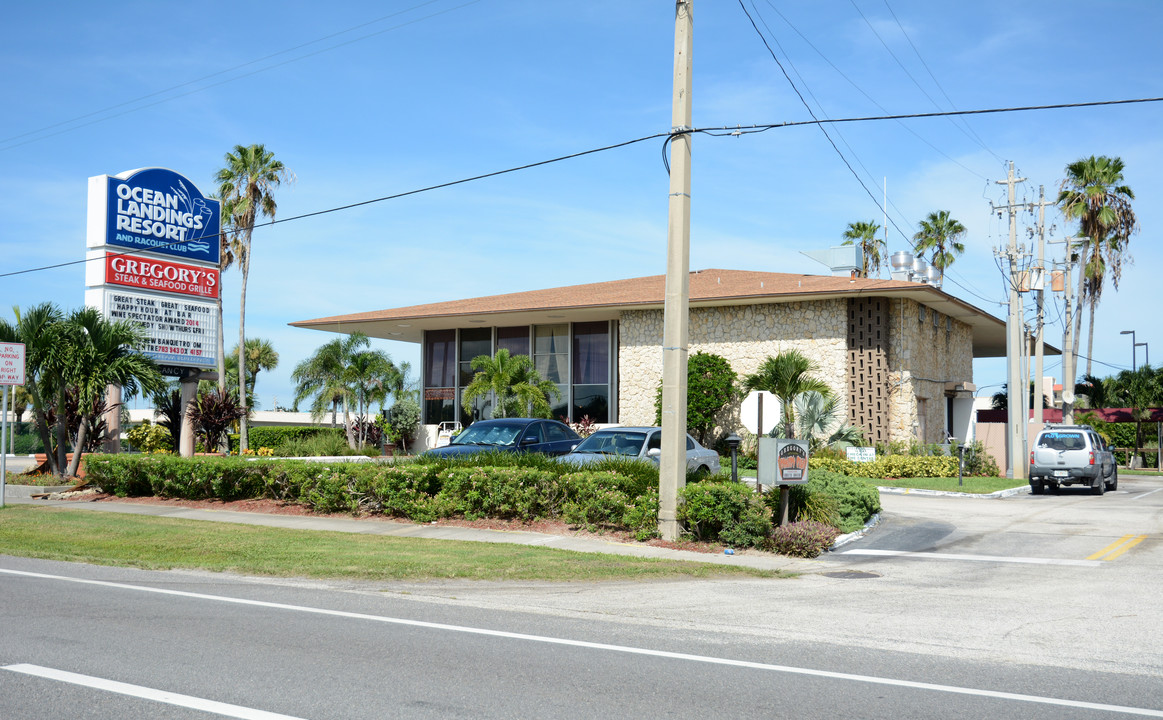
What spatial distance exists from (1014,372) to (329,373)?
27982 mm

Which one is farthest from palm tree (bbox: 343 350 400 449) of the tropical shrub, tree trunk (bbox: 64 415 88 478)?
the tropical shrub

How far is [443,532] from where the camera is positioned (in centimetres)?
1446

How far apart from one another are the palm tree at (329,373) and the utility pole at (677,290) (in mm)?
29816

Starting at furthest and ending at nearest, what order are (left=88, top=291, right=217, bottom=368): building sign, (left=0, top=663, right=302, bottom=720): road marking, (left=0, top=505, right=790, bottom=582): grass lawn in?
(left=88, top=291, right=217, bottom=368): building sign
(left=0, top=505, right=790, bottom=582): grass lawn
(left=0, top=663, right=302, bottom=720): road marking

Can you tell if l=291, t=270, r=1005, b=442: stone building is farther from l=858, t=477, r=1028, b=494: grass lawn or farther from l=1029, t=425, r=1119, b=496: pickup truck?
l=1029, t=425, r=1119, b=496: pickup truck

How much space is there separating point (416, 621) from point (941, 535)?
1004 centimetres

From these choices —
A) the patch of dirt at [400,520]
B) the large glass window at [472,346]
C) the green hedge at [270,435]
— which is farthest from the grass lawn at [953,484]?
the green hedge at [270,435]

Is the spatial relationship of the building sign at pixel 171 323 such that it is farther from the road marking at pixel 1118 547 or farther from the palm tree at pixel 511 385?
the road marking at pixel 1118 547

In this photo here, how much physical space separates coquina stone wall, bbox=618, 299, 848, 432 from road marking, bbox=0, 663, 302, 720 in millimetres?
25592

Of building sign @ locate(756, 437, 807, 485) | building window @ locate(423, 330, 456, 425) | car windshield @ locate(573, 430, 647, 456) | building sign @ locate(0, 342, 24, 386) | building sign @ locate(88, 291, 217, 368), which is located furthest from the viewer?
building window @ locate(423, 330, 456, 425)

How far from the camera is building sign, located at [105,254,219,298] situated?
23.1m

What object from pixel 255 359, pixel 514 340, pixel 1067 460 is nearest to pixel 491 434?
pixel 1067 460

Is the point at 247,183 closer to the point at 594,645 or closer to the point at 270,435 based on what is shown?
the point at 270,435

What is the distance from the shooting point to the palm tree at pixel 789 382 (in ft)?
96.7
